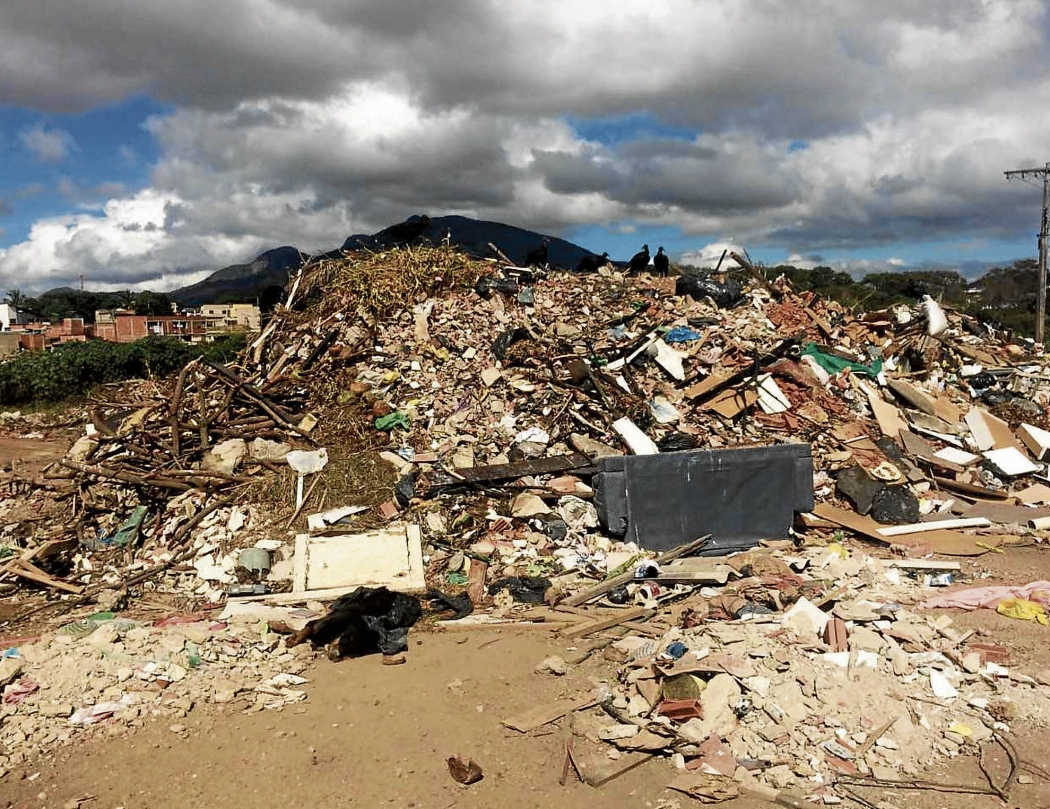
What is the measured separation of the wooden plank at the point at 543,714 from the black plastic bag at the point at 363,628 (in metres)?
1.35

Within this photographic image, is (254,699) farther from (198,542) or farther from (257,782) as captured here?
(198,542)

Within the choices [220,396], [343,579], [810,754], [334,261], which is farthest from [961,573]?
[334,261]

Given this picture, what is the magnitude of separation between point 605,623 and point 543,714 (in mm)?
1334

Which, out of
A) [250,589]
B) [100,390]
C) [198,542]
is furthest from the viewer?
Result: [100,390]

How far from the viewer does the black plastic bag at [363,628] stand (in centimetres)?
552

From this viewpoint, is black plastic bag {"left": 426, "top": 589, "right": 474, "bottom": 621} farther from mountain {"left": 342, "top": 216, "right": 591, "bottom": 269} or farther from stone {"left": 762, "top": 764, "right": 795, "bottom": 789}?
mountain {"left": 342, "top": 216, "right": 591, "bottom": 269}

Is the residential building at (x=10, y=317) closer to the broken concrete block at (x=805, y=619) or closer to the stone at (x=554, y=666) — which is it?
the stone at (x=554, y=666)

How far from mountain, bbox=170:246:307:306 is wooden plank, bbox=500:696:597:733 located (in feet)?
28.5

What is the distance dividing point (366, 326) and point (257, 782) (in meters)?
7.00

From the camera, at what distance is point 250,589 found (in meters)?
6.61

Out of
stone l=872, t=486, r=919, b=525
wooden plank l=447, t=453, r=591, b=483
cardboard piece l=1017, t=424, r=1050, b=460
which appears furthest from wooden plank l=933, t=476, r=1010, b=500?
wooden plank l=447, t=453, r=591, b=483

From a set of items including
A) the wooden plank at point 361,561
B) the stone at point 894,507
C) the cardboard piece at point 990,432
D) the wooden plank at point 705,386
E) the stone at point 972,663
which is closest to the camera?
the stone at point 972,663

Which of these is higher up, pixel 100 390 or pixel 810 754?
Result: pixel 100 390

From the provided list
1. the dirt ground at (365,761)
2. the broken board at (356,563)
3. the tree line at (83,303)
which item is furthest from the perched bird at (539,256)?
the tree line at (83,303)
